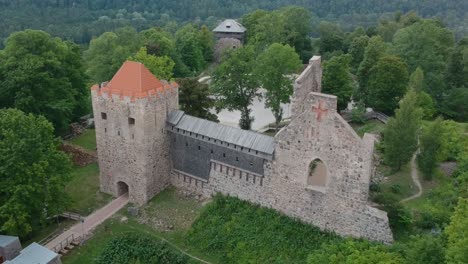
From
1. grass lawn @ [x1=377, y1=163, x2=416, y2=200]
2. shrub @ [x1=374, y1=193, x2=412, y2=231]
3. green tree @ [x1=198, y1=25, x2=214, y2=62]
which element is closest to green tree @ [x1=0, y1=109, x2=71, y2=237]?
shrub @ [x1=374, y1=193, x2=412, y2=231]

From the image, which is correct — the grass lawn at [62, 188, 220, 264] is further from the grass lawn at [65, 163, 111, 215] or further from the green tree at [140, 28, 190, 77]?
the green tree at [140, 28, 190, 77]

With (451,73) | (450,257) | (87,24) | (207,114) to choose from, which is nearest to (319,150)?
(450,257)

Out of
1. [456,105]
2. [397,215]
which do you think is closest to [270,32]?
[456,105]

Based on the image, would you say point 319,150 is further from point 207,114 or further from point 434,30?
point 434,30

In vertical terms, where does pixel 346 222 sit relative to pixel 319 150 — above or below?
below

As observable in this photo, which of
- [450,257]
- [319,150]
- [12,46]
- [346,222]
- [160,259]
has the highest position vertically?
[12,46]

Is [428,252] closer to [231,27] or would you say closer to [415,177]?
[415,177]
